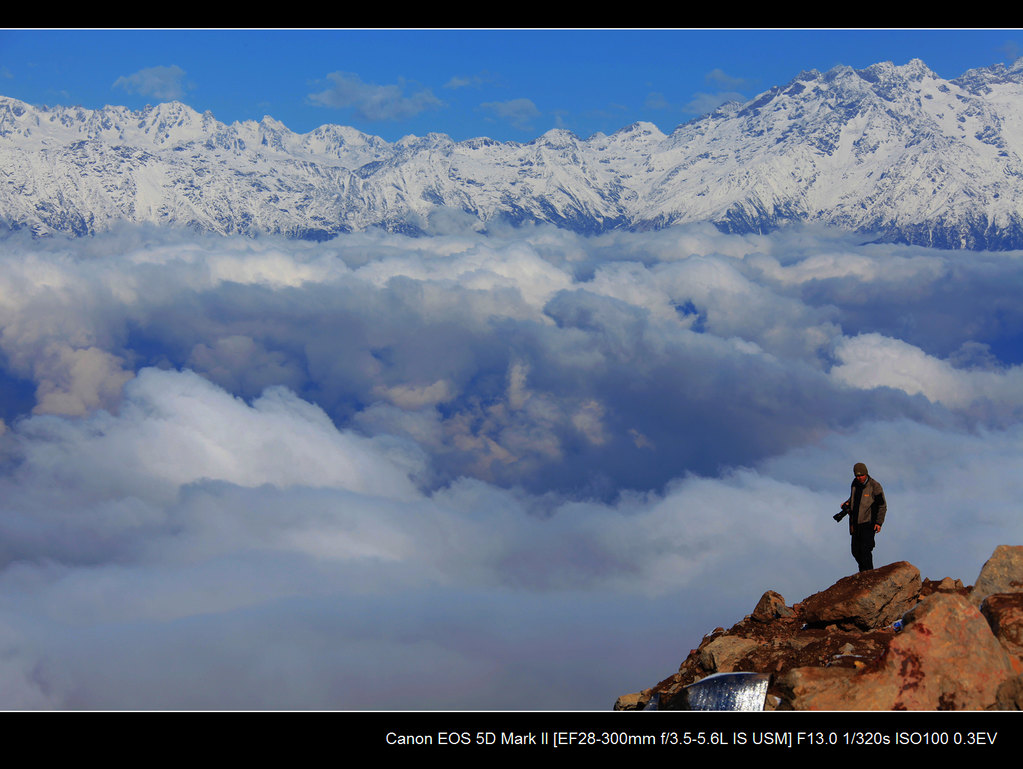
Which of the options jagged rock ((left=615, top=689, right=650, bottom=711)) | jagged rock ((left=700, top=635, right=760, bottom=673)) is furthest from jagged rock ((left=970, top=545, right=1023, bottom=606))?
jagged rock ((left=615, top=689, right=650, bottom=711))

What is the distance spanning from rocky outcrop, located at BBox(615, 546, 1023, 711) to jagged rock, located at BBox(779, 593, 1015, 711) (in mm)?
18

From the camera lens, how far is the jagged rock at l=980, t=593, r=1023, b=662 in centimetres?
1594

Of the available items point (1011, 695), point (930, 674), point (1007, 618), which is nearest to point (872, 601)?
point (1007, 618)

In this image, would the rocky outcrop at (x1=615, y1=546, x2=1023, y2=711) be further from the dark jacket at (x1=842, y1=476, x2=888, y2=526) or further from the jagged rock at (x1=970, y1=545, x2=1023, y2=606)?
the dark jacket at (x1=842, y1=476, x2=888, y2=526)

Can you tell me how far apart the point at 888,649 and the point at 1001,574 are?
4383 millimetres

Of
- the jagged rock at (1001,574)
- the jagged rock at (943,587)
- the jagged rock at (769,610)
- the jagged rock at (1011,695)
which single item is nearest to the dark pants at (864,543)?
the jagged rock at (943,587)

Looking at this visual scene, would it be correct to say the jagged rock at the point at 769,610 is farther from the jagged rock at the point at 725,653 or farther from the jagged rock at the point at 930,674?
the jagged rock at the point at 930,674
